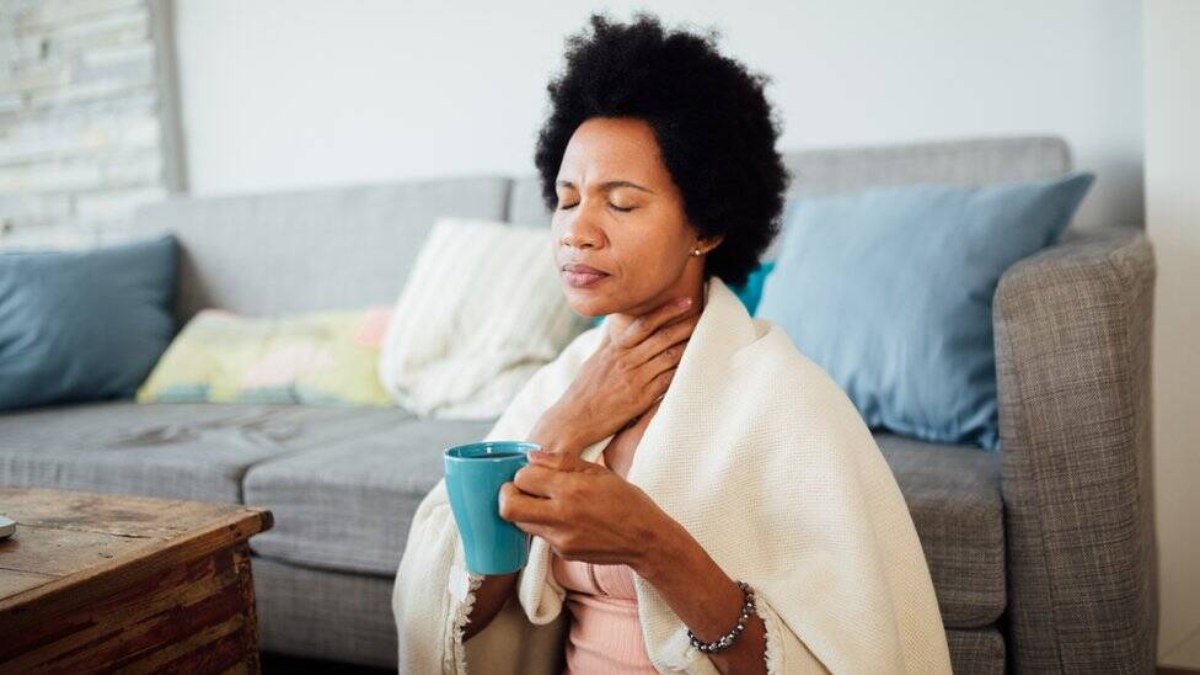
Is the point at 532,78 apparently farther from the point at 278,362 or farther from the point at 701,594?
the point at 701,594

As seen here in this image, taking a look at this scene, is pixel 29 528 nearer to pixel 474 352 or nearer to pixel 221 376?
pixel 474 352

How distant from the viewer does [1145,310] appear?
153 centimetres

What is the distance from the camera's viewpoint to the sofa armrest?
1.33m

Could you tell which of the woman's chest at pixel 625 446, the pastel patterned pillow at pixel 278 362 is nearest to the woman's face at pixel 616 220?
the woman's chest at pixel 625 446

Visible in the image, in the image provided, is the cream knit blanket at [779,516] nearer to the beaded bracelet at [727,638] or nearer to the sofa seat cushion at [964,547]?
the beaded bracelet at [727,638]

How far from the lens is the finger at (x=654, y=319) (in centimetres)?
117

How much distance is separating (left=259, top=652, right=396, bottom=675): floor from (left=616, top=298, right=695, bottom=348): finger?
116cm

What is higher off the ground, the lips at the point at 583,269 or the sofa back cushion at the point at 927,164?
the sofa back cushion at the point at 927,164

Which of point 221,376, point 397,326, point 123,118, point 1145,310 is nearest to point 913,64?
point 1145,310

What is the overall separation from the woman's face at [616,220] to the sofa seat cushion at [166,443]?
105 cm

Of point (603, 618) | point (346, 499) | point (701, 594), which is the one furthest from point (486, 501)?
point (346, 499)

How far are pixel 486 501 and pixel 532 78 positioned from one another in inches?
81.8

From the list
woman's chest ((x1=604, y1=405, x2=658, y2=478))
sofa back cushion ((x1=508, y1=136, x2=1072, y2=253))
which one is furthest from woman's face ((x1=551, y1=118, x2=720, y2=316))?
sofa back cushion ((x1=508, y1=136, x2=1072, y2=253))

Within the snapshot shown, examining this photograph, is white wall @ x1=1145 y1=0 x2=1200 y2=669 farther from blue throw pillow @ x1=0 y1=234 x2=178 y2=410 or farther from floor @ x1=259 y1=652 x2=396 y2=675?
blue throw pillow @ x1=0 y1=234 x2=178 y2=410
